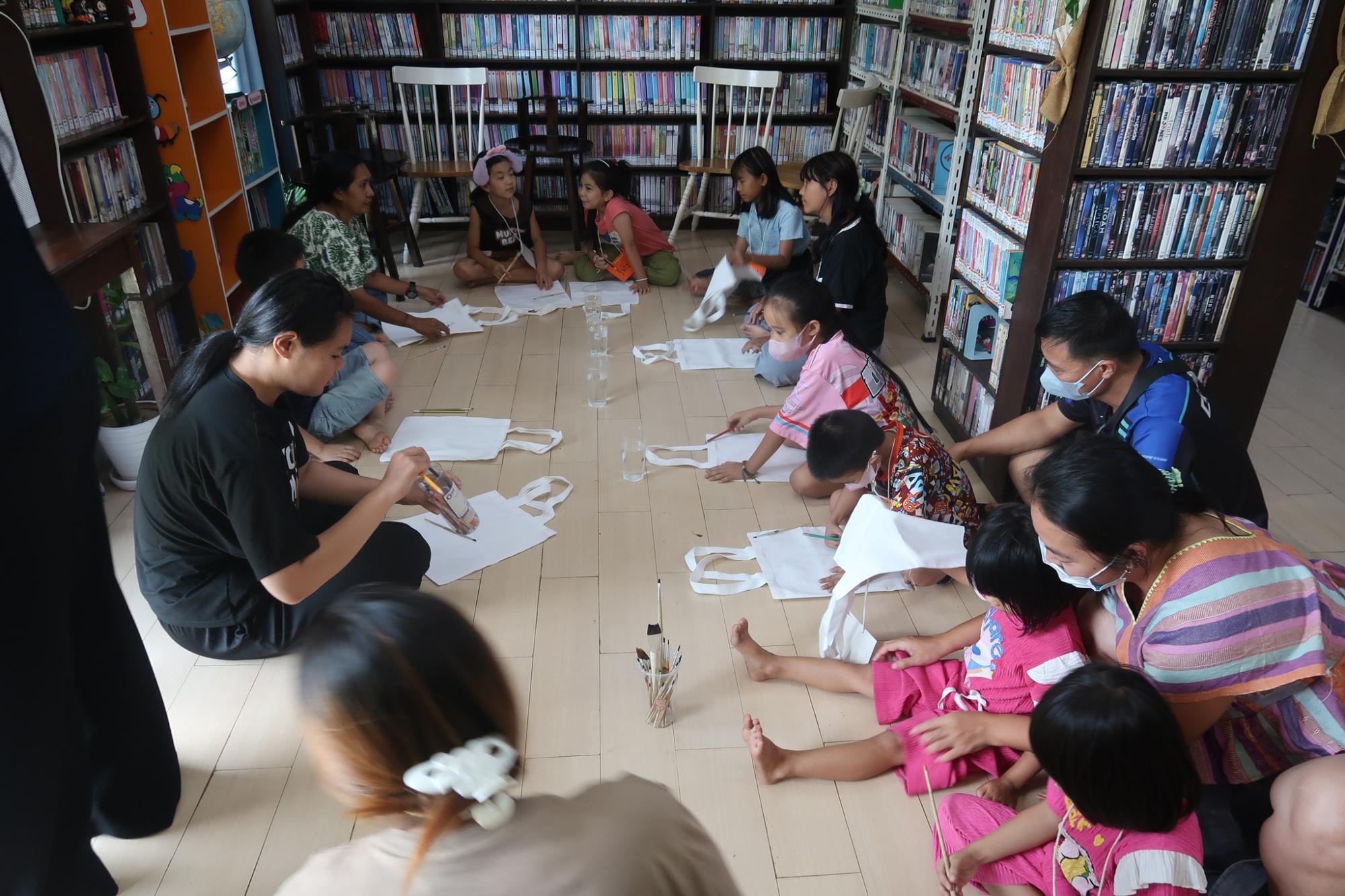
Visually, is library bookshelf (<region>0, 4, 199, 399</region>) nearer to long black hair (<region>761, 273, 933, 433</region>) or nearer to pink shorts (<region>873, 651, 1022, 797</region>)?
long black hair (<region>761, 273, 933, 433</region>)

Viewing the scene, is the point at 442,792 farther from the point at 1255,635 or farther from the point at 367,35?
the point at 367,35

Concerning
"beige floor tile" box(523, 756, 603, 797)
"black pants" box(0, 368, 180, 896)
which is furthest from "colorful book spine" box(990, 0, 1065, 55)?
"black pants" box(0, 368, 180, 896)

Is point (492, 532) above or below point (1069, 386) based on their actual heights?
below

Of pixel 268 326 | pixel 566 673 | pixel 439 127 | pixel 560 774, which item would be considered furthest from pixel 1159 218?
pixel 439 127

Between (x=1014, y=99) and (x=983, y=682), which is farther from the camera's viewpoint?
(x=1014, y=99)

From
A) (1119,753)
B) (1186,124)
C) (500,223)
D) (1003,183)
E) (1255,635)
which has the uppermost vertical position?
(1186,124)

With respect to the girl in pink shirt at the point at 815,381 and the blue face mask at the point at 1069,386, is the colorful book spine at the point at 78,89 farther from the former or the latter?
the blue face mask at the point at 1069,386

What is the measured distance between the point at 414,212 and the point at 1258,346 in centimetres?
402

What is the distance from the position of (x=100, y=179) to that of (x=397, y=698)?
2918 millimetres

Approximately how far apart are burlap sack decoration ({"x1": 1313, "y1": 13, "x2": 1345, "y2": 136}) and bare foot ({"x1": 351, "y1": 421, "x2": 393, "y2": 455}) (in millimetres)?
2829

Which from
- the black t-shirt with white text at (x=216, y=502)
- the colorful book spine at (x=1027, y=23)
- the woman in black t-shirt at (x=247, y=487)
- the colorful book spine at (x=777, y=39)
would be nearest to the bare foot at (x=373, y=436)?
the woman in black t-shirt at (x=247, y=487)

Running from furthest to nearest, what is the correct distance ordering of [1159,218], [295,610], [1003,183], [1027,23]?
[1003,183] < [1027,23] < [1159,218] < [295,610]

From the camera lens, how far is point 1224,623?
4.36ft

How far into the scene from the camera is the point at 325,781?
32.0 inches
